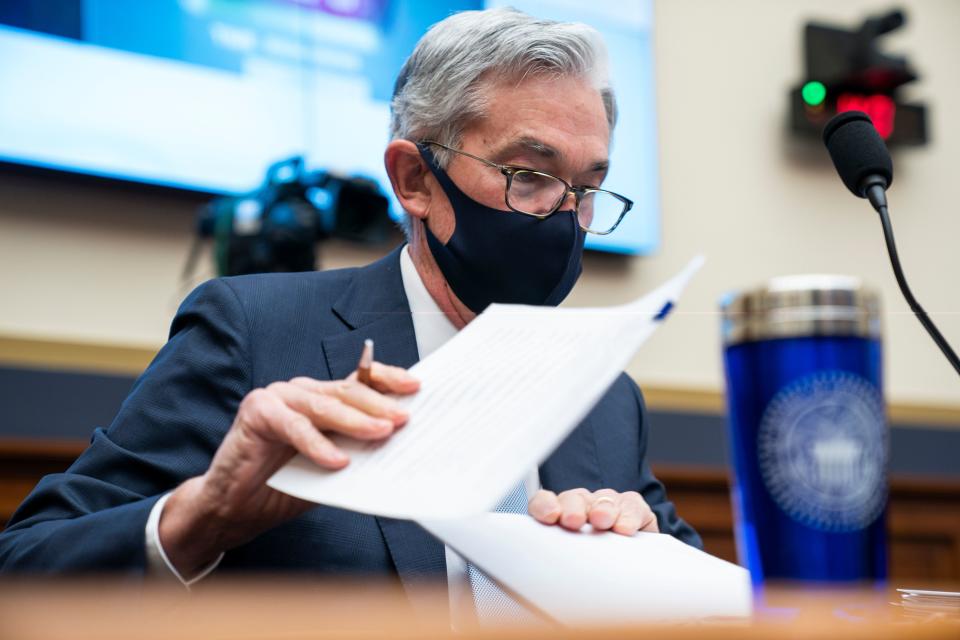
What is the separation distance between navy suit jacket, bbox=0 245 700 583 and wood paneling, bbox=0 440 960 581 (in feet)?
2.34

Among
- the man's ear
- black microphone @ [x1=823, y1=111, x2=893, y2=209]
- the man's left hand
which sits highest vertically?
the man's ear

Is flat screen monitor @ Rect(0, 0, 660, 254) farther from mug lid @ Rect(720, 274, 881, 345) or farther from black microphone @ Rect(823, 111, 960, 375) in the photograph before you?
mug lid @ Rect(720, 274, 881, 345)

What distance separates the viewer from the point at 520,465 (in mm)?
454

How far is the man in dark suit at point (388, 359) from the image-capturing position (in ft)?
2.20

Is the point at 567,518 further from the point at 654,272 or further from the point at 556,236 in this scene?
the point at 654,272

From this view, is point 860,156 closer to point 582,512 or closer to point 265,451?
point 582,512

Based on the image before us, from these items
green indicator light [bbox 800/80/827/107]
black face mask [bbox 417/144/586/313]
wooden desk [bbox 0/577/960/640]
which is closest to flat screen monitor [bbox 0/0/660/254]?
black face mask [bbox 417/144/586/313]

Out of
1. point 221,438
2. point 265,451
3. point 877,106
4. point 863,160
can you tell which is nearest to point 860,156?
point 863,160

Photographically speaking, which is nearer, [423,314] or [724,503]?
[423,314]

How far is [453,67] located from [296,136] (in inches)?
32.2

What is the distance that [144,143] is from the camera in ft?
5.80

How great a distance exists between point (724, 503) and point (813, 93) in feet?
3.55

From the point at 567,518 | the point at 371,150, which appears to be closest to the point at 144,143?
the point at 371,150

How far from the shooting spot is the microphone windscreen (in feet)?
2.43
